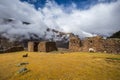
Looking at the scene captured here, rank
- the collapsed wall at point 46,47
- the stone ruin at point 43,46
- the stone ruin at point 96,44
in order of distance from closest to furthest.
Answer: the stone ruin at point 96,44, the collapsed wall at point 46,47, the stone ruin at point 43,46

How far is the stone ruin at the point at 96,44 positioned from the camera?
23.4m

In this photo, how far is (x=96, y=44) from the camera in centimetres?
2525

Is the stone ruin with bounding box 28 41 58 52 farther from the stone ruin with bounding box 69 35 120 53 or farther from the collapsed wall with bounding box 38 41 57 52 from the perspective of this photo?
the stone ruin with bounding box 69 35 120 53

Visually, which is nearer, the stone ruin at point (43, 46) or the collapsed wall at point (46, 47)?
the collapsed wall at point (46, 47)

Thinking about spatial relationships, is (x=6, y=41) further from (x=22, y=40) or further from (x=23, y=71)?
(x=23, y=71)

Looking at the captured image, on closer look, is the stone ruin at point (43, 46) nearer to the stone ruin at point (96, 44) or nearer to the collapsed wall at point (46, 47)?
the collapsed wall at point (46, 47)

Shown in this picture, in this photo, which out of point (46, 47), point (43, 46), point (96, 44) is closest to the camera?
point (96, 44)

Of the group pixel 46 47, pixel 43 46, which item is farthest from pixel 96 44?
pixel 43 46

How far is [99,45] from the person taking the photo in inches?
982

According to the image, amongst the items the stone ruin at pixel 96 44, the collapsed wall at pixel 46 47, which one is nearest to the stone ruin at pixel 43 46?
the collapsed wall at pixel 46 47

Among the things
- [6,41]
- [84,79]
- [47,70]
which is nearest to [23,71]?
[47,70]

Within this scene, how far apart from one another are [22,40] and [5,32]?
22.5 ft

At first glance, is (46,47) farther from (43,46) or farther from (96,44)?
(96,44)

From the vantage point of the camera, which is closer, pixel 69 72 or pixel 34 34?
pixel 69 72
